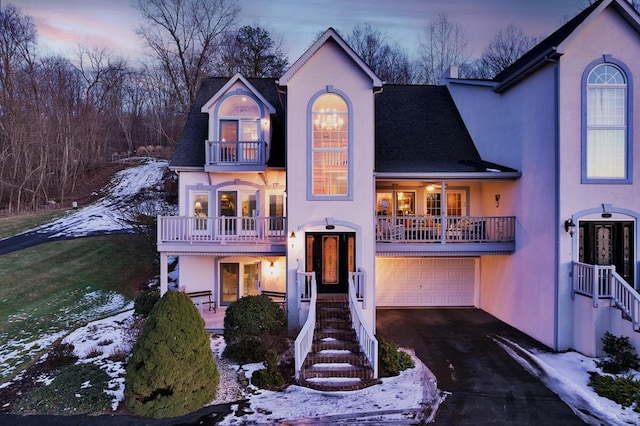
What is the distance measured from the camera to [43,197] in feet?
108

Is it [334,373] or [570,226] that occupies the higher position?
[570,226]

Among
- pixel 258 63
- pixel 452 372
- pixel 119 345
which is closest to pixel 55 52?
pixel 258 63

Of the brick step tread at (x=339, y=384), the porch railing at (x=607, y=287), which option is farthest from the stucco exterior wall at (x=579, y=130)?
the brick step tread at (x=339, y=384)

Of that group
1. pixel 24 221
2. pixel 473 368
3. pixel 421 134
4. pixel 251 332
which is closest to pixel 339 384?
pixel 251 332

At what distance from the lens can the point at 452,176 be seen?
12617 mm

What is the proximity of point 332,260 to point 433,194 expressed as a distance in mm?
5553

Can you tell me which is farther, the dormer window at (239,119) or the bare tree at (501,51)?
the bare tree at (501,51)

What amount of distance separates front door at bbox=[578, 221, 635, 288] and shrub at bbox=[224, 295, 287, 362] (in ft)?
30.3

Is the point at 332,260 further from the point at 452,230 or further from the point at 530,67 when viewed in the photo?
the point at 530,67

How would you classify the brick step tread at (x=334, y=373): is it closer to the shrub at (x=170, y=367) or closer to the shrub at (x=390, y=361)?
the shrub at (x=390, y=361)

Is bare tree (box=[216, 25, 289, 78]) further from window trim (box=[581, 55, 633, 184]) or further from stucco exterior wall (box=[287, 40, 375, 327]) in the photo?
window trim (box=[581, 55, 633, 184])

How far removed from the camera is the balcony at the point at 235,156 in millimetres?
13328

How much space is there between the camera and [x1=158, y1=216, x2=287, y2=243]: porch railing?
12750mm

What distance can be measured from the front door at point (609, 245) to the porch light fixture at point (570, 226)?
0.52 meters
